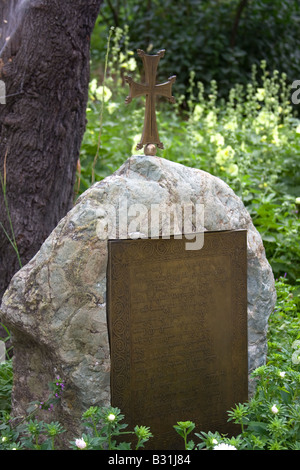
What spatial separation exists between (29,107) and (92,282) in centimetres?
160

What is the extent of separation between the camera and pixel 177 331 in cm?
245

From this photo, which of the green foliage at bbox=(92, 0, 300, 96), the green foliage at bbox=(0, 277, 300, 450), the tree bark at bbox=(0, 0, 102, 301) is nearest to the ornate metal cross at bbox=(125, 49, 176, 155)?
the tree bark at bbox=(0, 0, 102, 301)

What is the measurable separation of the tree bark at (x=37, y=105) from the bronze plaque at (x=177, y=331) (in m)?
1.35

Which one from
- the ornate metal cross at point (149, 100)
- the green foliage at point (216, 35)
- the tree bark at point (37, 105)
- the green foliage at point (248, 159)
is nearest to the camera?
the ornate metal cross at point (149, 100)

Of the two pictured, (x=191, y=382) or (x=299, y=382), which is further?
(x=191, y=382)

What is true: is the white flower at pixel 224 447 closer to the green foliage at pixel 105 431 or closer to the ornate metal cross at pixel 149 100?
the green foliage at pixel 105 431

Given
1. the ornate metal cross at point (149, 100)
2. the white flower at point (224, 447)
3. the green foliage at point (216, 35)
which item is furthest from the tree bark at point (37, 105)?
the green foliage at point (216, 35)

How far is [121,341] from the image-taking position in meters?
2.30

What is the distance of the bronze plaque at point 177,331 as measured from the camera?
2301mm

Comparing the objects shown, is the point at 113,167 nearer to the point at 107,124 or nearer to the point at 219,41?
the point at 107,124

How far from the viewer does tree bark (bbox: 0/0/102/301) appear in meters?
3.32

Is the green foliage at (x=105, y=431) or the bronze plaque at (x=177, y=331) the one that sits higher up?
the bronze plaque at (x=177, y=331)

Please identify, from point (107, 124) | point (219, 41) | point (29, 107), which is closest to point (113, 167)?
point (107, 124)

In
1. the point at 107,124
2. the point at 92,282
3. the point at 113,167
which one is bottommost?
the point at 92,282
